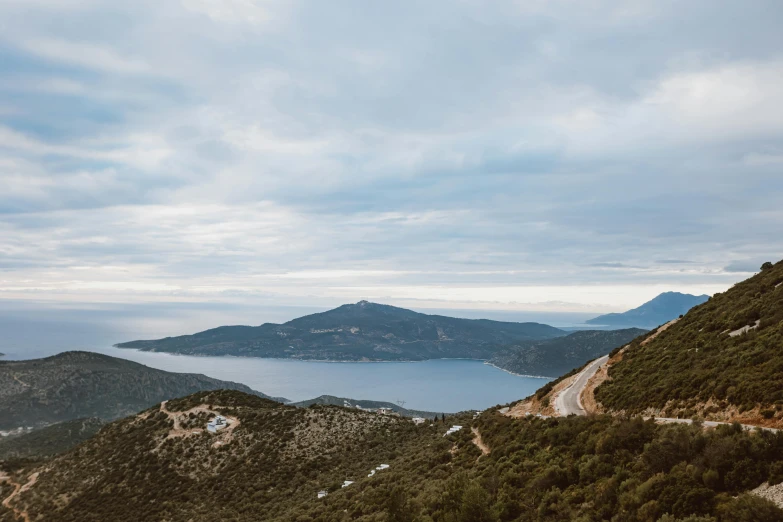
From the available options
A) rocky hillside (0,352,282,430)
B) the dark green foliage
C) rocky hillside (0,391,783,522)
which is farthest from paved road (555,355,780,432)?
A: rocky hillside (0,352,282,430)

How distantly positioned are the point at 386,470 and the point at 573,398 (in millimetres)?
14205

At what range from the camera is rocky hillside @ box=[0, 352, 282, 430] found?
510 ft

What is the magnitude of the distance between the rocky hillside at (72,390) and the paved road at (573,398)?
187m

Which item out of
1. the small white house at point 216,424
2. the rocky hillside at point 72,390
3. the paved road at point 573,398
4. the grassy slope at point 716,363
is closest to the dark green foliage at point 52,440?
the small white house at point 216,424

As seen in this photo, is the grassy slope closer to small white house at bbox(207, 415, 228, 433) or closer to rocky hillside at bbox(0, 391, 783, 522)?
rocky hillside at bbox(0, 391, 783, 522)

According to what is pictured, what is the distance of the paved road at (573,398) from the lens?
26281 mm

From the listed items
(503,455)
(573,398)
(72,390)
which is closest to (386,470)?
(503,455)

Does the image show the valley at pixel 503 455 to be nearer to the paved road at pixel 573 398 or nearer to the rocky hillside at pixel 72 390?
the paved road at pixel 573 398

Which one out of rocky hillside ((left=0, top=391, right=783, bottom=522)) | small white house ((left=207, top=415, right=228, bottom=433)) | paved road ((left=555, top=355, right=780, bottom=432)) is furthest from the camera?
small white house ((left=207, top=415, right=228, bottom=433))

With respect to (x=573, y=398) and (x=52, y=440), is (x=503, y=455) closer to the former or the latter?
(x=573, y=398)

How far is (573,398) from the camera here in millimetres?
29609

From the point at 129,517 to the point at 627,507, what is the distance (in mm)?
40385

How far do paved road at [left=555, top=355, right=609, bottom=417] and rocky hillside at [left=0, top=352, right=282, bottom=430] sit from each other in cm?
18700

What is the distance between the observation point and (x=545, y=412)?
2808 cm
